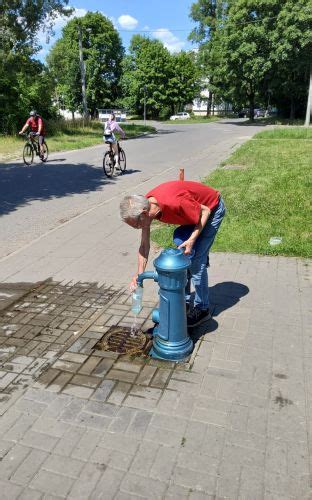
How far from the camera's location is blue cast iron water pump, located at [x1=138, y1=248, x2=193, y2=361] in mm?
3334

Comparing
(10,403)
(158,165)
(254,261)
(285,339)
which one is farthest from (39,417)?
(158,165)

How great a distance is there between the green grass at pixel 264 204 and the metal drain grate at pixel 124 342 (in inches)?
106

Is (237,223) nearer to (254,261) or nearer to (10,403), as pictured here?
(254,261)

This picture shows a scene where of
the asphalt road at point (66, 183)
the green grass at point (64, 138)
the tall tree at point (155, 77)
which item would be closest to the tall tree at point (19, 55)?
the green grass at point (64, 138)

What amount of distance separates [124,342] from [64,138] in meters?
21.2

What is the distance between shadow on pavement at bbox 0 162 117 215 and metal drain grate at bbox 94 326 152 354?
5.75m

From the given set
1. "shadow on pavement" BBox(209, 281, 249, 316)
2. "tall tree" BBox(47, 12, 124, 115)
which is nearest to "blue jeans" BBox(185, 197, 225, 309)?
"shadow on pavement" BBox(209, 281, 249, 316)

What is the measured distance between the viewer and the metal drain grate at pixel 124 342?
3.76m

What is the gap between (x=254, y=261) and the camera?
5.86 metres

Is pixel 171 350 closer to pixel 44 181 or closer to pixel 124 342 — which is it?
pixel 124 342

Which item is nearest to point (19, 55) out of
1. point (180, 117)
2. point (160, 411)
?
point (160, 411)

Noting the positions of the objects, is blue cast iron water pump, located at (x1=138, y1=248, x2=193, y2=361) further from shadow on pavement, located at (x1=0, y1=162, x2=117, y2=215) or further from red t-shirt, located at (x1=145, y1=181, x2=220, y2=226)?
shadow on pavement, located at (x1=0, y1=162, x2=117, y2=215)

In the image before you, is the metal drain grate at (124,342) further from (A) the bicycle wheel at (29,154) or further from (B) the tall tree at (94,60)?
→ (B) the tall tree at (94,60)

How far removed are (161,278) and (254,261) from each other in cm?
280
